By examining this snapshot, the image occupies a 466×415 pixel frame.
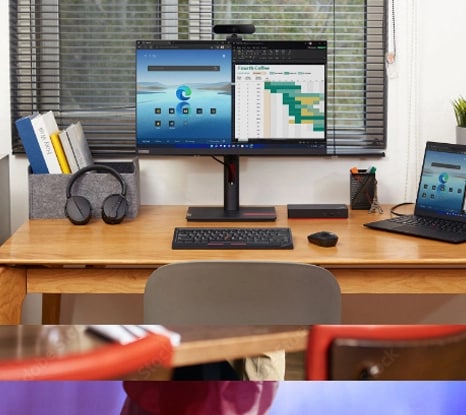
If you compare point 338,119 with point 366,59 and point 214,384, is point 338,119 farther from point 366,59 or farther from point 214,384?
point 214,384

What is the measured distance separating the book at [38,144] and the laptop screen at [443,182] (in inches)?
45.8

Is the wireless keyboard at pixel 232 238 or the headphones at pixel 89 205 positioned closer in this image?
the wireless keyboard at pixel 232 238

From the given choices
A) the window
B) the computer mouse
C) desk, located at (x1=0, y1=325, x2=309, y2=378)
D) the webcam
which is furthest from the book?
desk, located at (x1=0, y1=325, x2=309, y2=378)

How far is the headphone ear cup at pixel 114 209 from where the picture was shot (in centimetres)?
252

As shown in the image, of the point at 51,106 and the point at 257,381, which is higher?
the point at 51,106

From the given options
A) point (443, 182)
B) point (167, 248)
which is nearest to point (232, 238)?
point (167, 248)

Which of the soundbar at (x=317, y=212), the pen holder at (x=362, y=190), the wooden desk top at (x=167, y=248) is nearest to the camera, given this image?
the wooden desk top at (x=167, y=248)

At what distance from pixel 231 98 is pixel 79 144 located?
0.54m

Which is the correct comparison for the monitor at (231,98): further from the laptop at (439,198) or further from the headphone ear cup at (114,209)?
the laptop at (439,198)

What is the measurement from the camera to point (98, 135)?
2.95m

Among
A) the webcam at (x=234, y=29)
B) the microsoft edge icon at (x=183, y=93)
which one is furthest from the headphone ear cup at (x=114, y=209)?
the webcam at (x=234, y=29)

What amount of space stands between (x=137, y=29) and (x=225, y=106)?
0.51 metres

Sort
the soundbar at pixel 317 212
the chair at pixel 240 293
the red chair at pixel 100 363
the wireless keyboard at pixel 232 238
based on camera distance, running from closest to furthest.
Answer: the red chair at pixel 100 363
the chair at pixel 240 293
the wireless keyboard at pixel 232 238
the soundbar at pixel 317 212

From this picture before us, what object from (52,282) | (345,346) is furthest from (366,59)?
(345,346)
